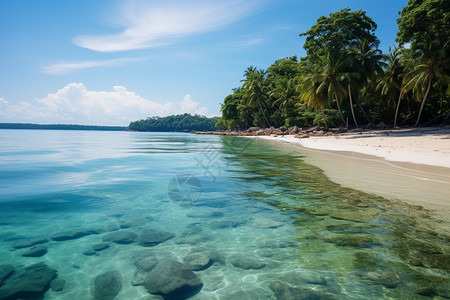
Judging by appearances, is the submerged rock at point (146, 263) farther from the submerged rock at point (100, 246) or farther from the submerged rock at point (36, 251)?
the submerged rock at point (36, 251)

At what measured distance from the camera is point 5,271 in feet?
10.0

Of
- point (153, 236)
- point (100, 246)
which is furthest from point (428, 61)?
point (100, 246)

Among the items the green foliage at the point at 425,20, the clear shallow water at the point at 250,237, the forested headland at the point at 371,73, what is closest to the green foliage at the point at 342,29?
the forested headland at the point at 371,73

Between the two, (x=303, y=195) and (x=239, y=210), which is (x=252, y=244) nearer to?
(x=239, y=210)

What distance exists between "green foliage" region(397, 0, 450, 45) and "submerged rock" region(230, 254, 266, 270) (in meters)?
19.8

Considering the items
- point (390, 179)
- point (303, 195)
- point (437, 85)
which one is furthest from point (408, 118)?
point (303, 195)

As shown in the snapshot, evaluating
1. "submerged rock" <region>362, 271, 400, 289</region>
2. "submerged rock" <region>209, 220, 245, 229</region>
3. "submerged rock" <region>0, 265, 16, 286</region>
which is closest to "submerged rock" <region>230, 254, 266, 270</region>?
"submerged rock" <region>209, 220, 245, 229</region>

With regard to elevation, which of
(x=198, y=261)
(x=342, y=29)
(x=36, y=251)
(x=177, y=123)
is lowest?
(x=198, y=261)

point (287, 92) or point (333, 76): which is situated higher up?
point (287, 92)

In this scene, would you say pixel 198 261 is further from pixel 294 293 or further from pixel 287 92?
pixel 287 92

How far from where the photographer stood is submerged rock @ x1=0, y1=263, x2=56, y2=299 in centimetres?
260

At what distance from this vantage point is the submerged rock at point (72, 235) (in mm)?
4062

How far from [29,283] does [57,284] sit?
292 mm

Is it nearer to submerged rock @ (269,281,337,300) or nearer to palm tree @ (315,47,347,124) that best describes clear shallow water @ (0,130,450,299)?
submerged rock @ (269,281,337,300)
